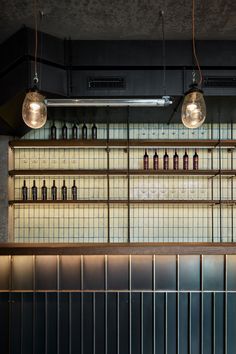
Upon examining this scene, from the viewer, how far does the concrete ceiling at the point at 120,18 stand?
265 centimetres

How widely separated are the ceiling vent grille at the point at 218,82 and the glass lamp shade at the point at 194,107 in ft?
3.80

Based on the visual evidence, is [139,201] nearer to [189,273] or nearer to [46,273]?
[189,273]

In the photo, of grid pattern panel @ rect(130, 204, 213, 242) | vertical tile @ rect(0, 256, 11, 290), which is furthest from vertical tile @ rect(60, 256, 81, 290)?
grid pattern panel @ rect(130, 204, 213, 242)

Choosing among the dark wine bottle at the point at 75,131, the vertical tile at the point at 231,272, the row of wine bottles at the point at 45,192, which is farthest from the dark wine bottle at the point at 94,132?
the vertical tile at the point at 231,272

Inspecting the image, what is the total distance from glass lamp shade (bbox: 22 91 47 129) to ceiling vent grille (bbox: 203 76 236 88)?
185 centimetres

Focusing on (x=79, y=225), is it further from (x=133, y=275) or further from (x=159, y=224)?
(x=133, y=275)

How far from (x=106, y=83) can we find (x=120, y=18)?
62cm

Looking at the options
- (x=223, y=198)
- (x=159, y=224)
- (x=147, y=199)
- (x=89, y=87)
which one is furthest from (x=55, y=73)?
(x=223, y=198)

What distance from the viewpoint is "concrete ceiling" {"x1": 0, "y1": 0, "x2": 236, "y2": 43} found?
2646 mm

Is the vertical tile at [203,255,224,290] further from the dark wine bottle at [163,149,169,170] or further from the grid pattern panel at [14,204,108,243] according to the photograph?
the grid pattern panel at [14,204,108,243]

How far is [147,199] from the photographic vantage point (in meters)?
4.20

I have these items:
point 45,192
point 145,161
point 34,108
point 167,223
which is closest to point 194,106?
point 34,108

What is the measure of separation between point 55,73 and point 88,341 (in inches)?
104

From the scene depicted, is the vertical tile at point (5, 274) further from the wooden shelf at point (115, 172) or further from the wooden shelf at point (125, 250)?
the wooden shelf at point (115, 172)
